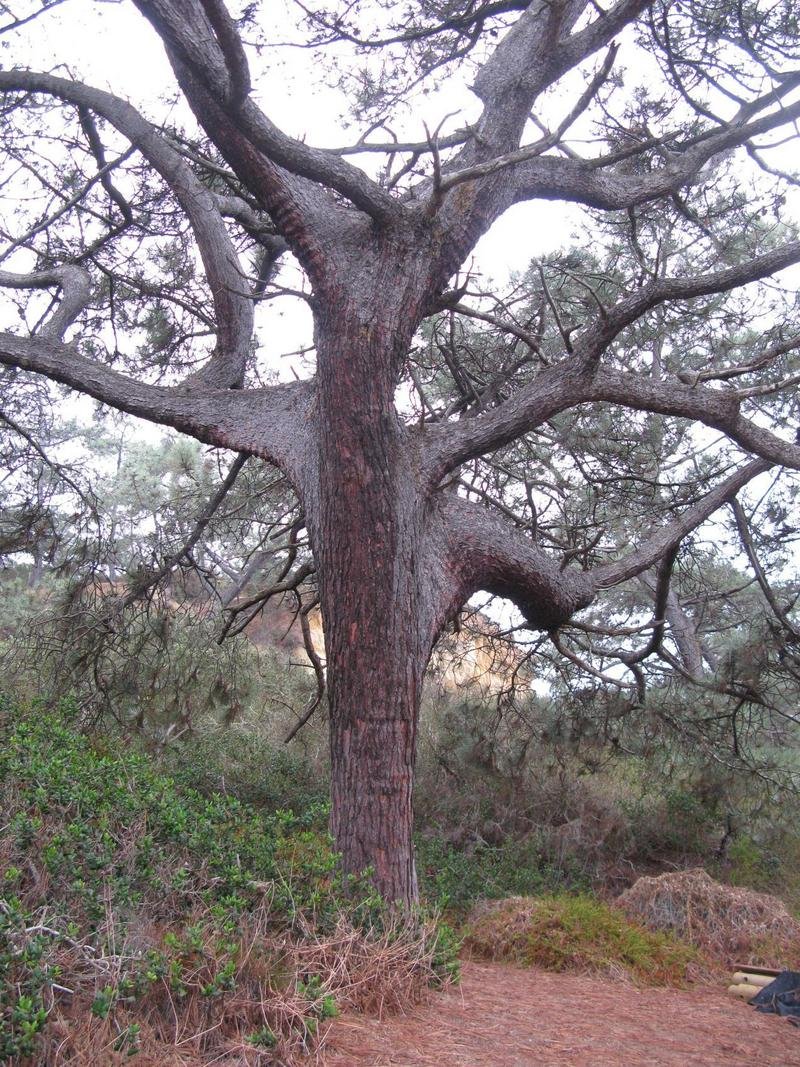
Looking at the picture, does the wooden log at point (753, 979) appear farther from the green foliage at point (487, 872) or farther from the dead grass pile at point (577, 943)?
the green foliage at point (487, 872)

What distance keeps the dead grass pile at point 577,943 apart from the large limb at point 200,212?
3.91 metres

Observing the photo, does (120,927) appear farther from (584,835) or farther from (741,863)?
(741,863)

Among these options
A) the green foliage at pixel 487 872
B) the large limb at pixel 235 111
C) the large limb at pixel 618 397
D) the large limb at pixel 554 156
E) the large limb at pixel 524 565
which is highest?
the large limb at pixel 554 156

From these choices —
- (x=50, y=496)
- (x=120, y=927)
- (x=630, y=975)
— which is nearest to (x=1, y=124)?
(x=50, y=496)

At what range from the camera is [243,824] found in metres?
4.23

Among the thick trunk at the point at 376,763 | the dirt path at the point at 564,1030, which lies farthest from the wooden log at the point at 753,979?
the thick trunk at the point at 376,763

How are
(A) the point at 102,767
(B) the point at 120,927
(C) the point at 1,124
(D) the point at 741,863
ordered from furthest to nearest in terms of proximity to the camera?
(D) the point at 741,863 → (C) the point at 1,124 → (A) the point at 102,767 → (B) the point at 120,927

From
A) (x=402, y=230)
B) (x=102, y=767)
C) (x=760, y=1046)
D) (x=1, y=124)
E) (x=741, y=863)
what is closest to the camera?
(x=760, y=1046)

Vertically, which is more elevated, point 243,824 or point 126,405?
point 126,405

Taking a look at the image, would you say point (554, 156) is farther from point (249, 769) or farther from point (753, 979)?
point (249, 769)

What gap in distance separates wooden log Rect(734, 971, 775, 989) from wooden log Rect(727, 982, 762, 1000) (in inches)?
1.1

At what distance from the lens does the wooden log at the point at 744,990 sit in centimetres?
486

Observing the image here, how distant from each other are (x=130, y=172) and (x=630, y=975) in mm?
6450

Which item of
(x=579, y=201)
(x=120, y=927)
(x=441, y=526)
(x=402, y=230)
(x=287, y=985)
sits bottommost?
(x=287, y=985)
